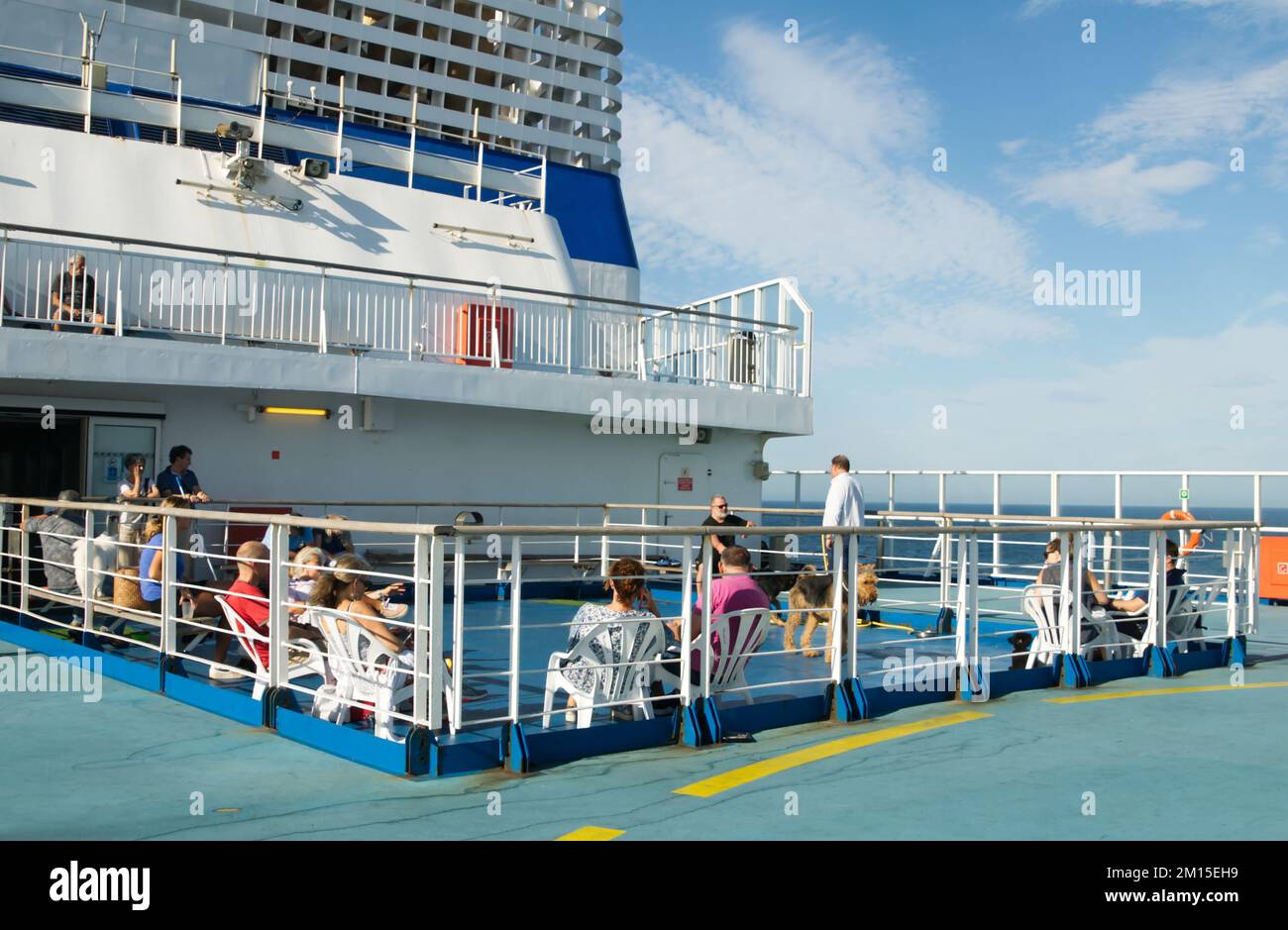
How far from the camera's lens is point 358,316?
1273 centimetres

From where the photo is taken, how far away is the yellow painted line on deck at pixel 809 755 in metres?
5.09

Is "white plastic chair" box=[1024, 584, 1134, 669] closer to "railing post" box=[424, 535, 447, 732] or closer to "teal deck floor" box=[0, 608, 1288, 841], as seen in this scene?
"teal deck floor" box=[0, 608, 1288, 841]

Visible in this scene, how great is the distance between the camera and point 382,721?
18.3 ft

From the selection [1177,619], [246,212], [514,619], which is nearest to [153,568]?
[514,619]

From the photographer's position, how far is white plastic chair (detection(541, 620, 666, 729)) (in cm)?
588

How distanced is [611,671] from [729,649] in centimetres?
84

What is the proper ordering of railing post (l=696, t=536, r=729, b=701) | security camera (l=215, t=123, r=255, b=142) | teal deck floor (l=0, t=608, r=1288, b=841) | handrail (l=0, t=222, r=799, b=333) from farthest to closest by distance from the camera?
security camera (l=215, t=123, r=255, b=142) → handrail (l=0, t=222, r=799, b=333) → railing post (l=696, t=536, r=729, b=701) → teal deck floor (l=0, t=608, r=1288, b=841)

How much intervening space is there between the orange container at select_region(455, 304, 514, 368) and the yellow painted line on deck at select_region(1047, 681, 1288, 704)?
317 inches

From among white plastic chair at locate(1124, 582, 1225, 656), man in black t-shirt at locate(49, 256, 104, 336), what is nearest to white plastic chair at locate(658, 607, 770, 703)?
white plastic chair at locate(1124, 582, 1225, 656)

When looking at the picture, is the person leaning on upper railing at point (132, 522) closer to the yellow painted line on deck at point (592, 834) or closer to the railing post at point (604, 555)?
the railing post at point (604, 555)

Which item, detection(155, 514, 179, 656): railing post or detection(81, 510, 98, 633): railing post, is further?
detection(81, 510, 98, 633): railing post

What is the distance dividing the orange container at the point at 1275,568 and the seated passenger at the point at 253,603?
43.5ft

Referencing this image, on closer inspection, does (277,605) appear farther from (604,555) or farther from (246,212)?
(246,212)

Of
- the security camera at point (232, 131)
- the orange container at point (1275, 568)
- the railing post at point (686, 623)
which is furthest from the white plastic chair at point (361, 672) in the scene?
the orange container at point (1275, 568)
